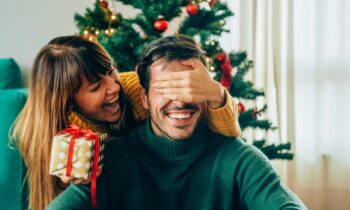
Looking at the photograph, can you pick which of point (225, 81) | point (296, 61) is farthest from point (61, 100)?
point (296, 61)

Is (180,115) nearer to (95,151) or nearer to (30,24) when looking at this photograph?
(95,151)

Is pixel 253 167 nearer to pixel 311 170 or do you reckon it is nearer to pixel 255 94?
pixel 255 94

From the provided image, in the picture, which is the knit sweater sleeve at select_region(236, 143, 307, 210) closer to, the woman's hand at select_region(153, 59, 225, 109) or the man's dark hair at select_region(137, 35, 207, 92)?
the woman's hand at select_region(153, 59, 225, 109)

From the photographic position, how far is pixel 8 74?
253 centimetres

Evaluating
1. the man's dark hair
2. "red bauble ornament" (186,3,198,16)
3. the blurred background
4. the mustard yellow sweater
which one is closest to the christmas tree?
"red bauble ornament" (186,3,198,16)

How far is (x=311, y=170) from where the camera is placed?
2877mm

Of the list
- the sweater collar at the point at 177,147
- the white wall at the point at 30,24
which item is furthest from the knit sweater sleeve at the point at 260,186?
the white wall at the point at 30,24

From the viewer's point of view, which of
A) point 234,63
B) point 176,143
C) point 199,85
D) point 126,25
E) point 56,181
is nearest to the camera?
point 199,85

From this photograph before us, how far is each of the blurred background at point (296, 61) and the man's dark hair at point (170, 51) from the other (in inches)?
63.6

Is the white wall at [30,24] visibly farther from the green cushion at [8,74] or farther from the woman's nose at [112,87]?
the woman's nose at [112,87]

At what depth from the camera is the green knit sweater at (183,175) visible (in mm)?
1186

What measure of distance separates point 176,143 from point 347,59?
6.28 feet

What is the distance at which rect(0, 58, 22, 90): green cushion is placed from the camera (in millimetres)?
2488

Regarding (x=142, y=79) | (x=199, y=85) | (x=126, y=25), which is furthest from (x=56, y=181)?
(x=126, y=25)
